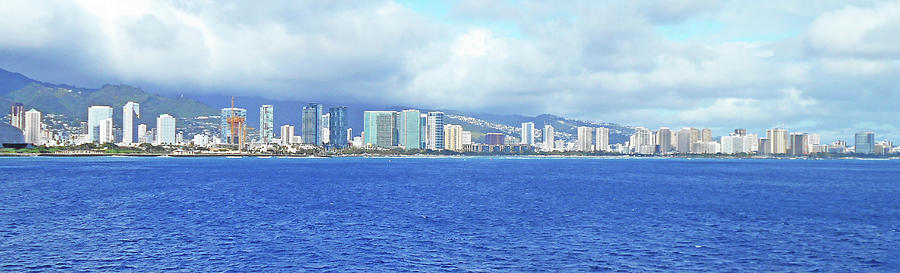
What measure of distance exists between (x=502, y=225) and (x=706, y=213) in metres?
20.1

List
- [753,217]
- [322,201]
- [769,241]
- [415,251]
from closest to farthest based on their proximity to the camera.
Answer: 1. [415,251]
2. [769,241]
3. [753,217]
4. [322,201]

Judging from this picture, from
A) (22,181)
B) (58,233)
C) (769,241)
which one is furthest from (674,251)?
(22,181)

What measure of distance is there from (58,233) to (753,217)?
49457mm

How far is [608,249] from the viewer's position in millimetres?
35844

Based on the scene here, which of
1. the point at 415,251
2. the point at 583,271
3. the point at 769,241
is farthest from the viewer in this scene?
the point at 769,241

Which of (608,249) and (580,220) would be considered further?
(580,220)

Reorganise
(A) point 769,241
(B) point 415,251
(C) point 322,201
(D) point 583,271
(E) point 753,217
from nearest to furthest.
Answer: (D) point 583,271
(B) point 415,251
(A) point 769,241
(E) point 753,217
(C) point 322,201

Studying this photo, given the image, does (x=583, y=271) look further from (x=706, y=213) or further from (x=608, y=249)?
(x=706, y=213)

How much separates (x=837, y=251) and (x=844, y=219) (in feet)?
57.1

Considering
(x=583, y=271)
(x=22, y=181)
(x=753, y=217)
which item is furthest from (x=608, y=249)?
(x=22, y=181)

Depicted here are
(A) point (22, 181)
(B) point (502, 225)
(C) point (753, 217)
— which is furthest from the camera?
(A) point (22, 181)

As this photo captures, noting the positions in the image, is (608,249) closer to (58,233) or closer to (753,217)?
(753,217)

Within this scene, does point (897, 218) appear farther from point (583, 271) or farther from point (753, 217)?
point (583, 271)

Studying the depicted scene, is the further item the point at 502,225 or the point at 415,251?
the point at 502,225
